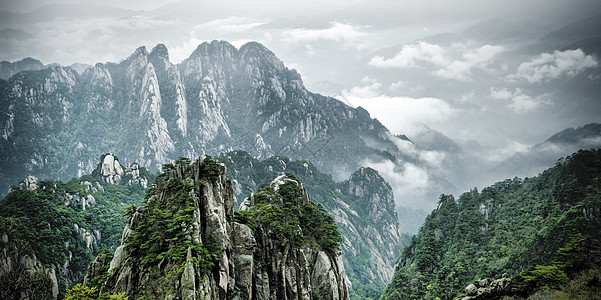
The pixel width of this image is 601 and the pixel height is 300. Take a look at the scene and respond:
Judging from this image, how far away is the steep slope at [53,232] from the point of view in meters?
63.8

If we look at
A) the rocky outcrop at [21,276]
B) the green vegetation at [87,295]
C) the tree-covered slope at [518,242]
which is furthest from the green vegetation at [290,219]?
the rocky outcrop at [21,276]

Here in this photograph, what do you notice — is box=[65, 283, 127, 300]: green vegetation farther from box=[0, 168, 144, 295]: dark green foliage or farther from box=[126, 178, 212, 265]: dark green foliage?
box=[0, 168, 144, 295]: dark green foliage

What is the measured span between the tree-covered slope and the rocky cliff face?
90.9 ft

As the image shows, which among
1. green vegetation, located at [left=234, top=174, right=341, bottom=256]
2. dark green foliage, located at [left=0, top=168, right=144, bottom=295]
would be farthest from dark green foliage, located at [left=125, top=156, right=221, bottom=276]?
dark green foliage, located at [left=0, top=168, right=144, bottom=295]

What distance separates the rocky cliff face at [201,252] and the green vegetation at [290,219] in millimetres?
485

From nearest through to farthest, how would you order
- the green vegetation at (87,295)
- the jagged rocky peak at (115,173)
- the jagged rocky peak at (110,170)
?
1. the green vegetation at (87,295)
2. the jagged rocky peak at (110,170)
3. the jagged rocky peak at (115,173)

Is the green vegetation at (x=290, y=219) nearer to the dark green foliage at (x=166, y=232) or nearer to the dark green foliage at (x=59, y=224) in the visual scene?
the dark green foliage at (x=166, y=232)

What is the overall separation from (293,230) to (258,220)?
20.8 feet

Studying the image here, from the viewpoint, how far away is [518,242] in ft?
260

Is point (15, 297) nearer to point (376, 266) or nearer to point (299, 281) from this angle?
point (299, 281)

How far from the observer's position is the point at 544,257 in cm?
6438

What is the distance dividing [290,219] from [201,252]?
20011 millimetres

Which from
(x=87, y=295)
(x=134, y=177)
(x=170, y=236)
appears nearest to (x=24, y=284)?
(x=87, y=295)

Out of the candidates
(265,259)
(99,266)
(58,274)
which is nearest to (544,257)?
(265,259)
